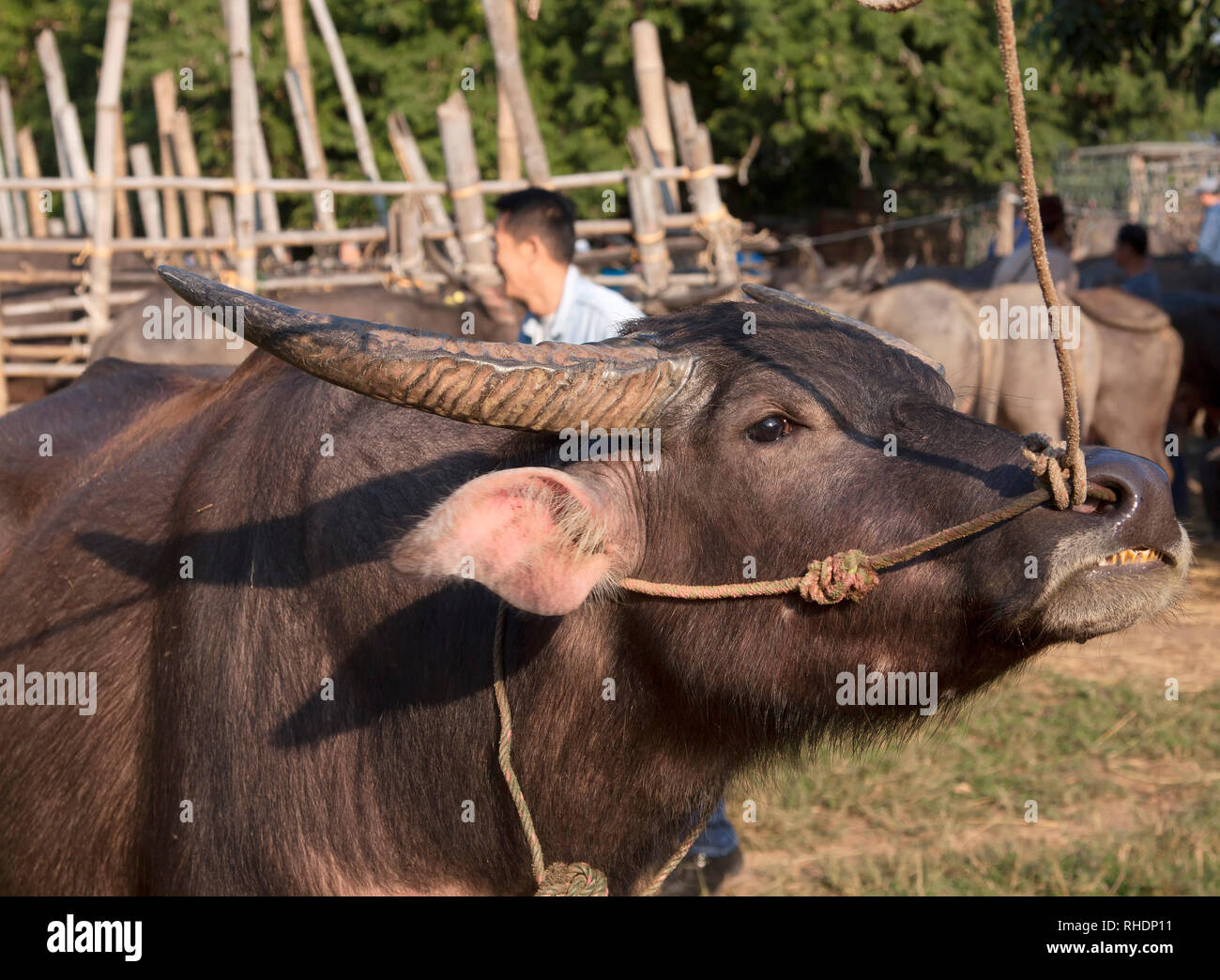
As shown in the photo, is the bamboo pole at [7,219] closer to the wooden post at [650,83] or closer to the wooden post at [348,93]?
the wooden post at [348,93]

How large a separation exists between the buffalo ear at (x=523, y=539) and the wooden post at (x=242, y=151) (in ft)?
27.6

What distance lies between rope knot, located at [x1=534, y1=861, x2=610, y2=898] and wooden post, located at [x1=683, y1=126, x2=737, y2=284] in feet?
25.4

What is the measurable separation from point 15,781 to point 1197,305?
11.2 meters

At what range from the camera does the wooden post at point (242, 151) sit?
9984 mm

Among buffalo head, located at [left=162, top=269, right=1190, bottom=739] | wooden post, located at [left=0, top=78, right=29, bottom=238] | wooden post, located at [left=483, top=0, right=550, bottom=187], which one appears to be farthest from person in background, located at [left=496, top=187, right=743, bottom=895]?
wooden post, located at [left=0, top=78, right=29, bottom=238]

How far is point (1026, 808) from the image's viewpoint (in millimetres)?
4879

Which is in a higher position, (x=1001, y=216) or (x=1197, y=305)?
A: (x=1001, y=216)

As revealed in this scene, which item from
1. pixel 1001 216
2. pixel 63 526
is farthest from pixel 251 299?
pixel 1001 216

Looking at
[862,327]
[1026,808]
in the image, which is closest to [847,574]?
[862,327]

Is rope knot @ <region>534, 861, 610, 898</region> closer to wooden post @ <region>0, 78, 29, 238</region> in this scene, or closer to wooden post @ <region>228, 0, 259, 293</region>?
wooden post @ <region>228, 0, 259, 293</region>

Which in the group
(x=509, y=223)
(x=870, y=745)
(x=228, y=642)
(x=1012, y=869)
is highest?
(x=509, y=223)

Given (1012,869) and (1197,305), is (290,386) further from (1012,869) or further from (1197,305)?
(1197,305)

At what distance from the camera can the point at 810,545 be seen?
2154 mm

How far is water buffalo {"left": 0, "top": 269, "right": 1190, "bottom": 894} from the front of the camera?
2016mm
